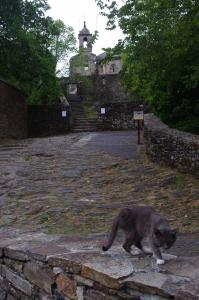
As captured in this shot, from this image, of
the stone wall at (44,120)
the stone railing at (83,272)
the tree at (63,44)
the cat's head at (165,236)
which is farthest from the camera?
the tree at (63,44)

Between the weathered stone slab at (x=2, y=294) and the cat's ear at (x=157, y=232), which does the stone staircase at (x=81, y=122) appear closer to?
the weathered stone slab at (x=2, y=294)

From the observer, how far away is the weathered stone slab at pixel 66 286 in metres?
5.06

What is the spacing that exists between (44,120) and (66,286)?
25.8 m

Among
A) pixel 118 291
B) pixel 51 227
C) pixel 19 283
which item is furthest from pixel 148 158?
pixel 118 291

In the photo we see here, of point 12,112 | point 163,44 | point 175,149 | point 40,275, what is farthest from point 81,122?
point 40,275

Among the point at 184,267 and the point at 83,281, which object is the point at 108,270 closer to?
the point at 83,281

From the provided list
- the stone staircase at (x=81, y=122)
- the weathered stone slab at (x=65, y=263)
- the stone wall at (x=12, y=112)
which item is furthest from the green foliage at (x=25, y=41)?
the weathered stone slab at (x=65, y=263)

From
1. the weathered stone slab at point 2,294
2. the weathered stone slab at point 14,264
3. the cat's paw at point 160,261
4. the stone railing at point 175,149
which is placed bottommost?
the weathered stone slab at point 2,294

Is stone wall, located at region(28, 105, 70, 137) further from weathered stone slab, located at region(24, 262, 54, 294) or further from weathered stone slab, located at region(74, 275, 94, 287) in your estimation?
weathered stone slab, located at region(74, 275, 94, 287)

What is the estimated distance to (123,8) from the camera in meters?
Answer: 11.3

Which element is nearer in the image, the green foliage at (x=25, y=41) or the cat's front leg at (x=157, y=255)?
the cat's front leg at (x=157, y=255)

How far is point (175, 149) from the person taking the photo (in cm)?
1034

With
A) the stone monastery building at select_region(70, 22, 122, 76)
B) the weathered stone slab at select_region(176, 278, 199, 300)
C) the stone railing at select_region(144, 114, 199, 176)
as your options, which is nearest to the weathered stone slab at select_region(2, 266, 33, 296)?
the weathered stone slab at select_region(176, 278, 199, 300)

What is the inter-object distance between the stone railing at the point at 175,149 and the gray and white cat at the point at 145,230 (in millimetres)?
4671
